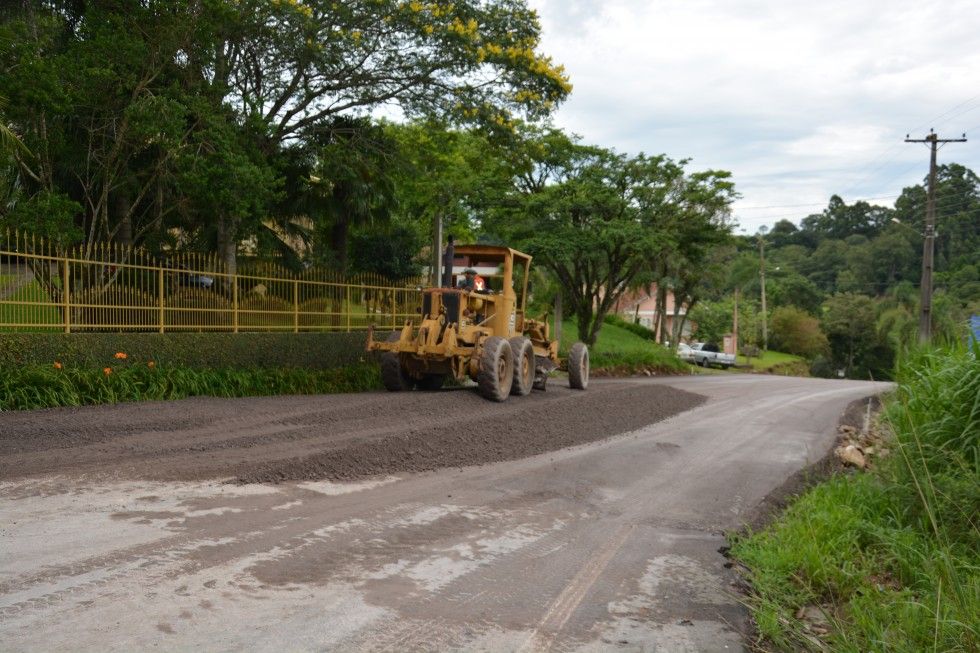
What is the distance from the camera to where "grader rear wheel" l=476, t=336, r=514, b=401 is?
13.9 metres

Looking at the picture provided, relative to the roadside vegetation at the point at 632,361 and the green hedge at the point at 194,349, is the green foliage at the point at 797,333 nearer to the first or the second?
the roadside vegetation at the point at 632,361

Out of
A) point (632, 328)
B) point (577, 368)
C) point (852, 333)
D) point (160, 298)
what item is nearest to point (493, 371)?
point (577, 368)

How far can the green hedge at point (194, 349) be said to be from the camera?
39.8 ft

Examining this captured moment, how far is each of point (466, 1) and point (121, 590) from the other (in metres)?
15.9

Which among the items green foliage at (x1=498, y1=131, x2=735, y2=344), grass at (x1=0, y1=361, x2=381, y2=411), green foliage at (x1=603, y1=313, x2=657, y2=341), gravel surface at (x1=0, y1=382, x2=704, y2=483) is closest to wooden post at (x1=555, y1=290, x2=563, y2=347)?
green foliage at (x1=498, y1=131, x2=735, y2=344)

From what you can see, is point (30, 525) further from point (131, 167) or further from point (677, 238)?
point (677, 238)

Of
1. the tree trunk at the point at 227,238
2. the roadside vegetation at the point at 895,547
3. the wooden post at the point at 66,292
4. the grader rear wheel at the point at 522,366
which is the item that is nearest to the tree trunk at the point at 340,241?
the tree trunk at the point at 227,238

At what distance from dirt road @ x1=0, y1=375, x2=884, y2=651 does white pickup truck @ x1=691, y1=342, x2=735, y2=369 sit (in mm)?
35679

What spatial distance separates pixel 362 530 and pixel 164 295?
996 cm

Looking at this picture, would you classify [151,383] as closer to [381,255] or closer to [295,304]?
[295,304]

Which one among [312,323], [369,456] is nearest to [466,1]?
[312,323]

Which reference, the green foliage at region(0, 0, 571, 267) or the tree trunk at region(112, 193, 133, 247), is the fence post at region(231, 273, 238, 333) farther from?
the tree trunk at region(112, 193, 133, 247)

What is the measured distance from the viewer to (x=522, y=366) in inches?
609

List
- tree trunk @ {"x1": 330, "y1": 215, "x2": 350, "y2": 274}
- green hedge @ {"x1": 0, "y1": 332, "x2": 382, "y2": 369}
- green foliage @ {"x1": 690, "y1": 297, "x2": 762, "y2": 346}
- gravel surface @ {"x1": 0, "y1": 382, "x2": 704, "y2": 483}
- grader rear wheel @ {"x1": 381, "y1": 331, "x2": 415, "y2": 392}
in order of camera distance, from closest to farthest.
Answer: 1. gravel surface @ {"x1": 0, "y1": 382, "x2": 704, "y2": 483}
2. green hedge @ {"x1": 0, "y1": 332, "x2": 382, "y2": 369}
3. grader rear wheel @ {"x1": 381, "y1": 331, "x2": 415, "y2": 392}
4. tree trunk @ {"x1": 330, "y1": 215, "x2": 350, "y2": 274}
5. green foliage @ {"x1": 690, "y1": 297, "x2": 762, "y2": 346}
